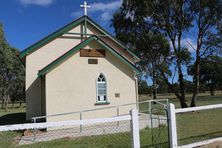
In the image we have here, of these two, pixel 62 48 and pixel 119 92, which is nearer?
pixel 119 92

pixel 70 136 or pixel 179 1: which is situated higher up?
pixel 179 1

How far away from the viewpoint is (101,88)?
18.5 meters

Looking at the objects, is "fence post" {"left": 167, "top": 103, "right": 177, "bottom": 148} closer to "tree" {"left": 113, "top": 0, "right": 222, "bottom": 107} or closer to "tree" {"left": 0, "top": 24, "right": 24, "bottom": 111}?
"tree" {"left": 113, "top": 0, "right": 222, "bottom": 107}

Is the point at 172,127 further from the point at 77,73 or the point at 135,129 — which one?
the point at 77,73

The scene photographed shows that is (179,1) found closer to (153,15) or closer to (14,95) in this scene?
(153,15)

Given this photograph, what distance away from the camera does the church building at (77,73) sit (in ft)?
56.5

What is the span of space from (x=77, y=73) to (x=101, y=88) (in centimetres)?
177

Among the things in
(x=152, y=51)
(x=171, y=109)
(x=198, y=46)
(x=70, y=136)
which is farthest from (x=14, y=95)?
(x=171, y=109)

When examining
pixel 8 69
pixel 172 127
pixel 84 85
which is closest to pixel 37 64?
pixel 84 85

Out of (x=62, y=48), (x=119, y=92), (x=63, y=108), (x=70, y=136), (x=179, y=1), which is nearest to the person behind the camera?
(x=70, y=136)

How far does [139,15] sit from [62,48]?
33.4 ft

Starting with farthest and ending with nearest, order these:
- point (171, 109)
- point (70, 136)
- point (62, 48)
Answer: point (62, 48) → point (70, 136) → point (171, 109)

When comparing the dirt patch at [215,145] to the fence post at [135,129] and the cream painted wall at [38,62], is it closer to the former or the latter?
the fence post at [135,129]

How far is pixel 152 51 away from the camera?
102ft
